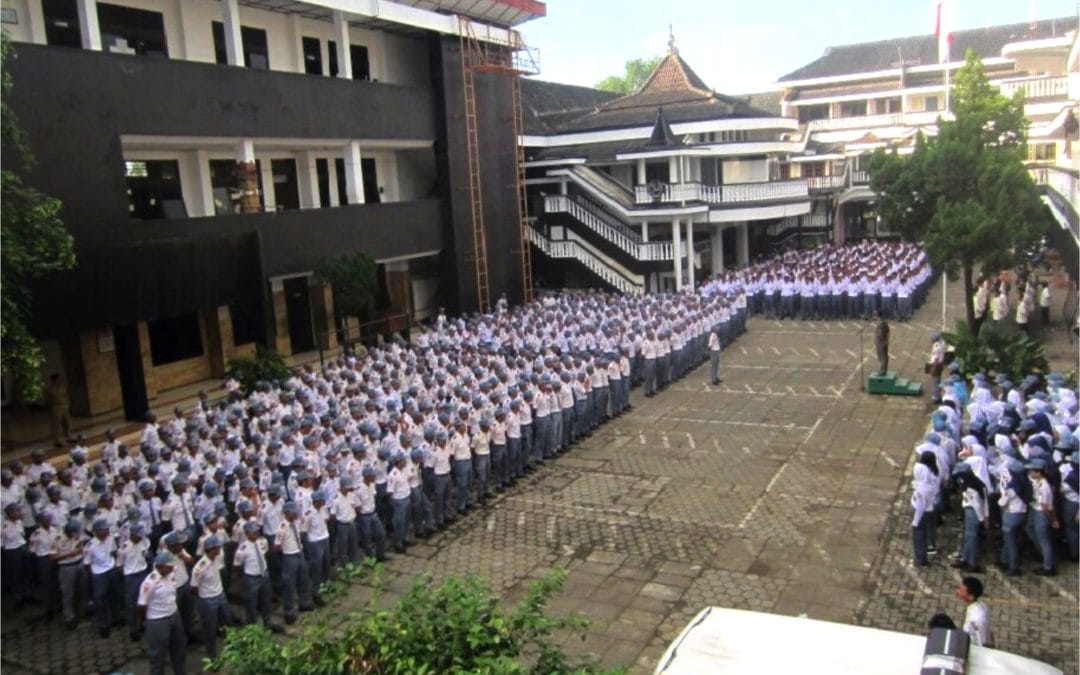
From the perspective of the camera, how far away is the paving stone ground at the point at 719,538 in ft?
26.1

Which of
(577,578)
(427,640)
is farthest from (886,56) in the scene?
(427,640)

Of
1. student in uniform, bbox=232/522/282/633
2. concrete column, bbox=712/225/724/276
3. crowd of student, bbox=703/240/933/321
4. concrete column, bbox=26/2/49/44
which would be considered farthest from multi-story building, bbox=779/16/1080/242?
student in uniform, bbox=232/522/282/633

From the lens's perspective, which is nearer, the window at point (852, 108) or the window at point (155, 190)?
the window at point (155, 190)

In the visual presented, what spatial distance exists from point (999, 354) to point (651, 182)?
14182 mm

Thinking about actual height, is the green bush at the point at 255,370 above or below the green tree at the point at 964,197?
below

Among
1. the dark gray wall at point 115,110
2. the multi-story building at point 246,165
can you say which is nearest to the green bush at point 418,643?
the multi-story building at point 246,165

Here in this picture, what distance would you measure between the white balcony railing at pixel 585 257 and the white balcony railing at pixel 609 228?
2.32 feet

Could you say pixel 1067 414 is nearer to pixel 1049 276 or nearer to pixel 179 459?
pixel 179 459

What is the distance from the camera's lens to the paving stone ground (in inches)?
313

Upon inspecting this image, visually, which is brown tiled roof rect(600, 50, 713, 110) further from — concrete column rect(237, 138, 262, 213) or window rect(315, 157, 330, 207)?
concrete column rect(237, 138, 262, 213)

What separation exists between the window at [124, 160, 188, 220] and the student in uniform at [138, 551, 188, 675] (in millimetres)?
11684

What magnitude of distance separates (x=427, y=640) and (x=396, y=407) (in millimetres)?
8356

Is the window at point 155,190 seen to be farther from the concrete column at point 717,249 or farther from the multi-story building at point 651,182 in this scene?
the concrete column at point 717,249

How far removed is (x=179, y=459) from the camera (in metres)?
10.5
